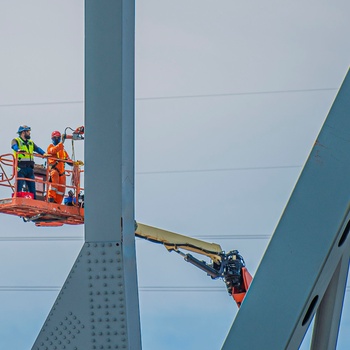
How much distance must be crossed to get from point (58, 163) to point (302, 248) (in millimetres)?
16074

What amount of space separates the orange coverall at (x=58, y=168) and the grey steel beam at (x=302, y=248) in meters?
15.5

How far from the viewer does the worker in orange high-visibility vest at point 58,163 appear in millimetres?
24312

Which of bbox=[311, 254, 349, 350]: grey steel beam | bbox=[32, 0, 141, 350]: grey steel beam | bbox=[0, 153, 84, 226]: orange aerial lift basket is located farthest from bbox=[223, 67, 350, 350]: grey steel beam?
bbox=[0, 153, 84, 226]: orange aerial lift basket

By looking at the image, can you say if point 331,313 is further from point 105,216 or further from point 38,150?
point 38,150

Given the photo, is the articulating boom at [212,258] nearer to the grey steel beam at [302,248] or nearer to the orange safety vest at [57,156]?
the orange safety vest at [57,156]

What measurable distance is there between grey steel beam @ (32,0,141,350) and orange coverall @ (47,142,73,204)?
45.3 ft

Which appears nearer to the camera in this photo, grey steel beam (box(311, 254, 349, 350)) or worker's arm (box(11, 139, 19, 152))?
grey steel beam (box(311, 254, 349, 350))

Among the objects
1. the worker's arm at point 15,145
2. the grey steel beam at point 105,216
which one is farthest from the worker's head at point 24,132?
the grey steel beam at point 105,216

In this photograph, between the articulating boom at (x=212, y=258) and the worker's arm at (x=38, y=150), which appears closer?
the worker's arm at (x=38, y=150)

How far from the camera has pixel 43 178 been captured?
25.2 meters

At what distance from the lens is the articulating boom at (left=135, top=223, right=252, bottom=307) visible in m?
26.6

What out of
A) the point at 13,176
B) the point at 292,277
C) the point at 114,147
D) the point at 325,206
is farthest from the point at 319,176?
the point at 13,176

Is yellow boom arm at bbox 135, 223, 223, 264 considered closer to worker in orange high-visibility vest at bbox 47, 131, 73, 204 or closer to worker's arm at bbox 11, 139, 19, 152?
worker in orange high-visibility vest at bbox 47, 131, 73, 204

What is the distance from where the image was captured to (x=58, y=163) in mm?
24578
